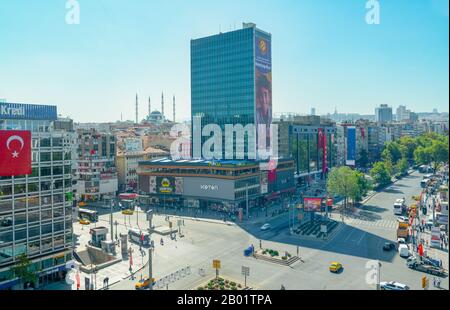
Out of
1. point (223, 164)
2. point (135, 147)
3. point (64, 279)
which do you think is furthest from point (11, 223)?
point (135, 147)

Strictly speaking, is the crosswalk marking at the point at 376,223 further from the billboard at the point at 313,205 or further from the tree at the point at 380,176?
the tree at the point at 380,176

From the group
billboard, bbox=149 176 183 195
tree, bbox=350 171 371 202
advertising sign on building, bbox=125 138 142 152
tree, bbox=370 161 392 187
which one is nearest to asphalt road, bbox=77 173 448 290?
tree, bbox=350 171 371 202

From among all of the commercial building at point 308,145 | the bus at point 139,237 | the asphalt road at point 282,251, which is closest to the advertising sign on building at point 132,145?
the commercial building at point 308,145

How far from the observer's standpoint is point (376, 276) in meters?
28.5

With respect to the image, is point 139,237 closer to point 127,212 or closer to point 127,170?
point 127,212

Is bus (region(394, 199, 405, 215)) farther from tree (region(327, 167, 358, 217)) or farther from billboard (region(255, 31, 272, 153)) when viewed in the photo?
billboard (region(255, 31, 272, 153))

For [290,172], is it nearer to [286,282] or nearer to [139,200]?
[139,200]

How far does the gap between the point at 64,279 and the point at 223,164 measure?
30.4 m

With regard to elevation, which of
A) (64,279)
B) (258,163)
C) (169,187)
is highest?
(258,163)

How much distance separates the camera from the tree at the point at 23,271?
25.9m

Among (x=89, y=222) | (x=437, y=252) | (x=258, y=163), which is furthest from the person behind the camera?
(x=258, y=163)

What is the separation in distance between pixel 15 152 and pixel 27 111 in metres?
5.27

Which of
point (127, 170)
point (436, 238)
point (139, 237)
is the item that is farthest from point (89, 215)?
point (436, 238)

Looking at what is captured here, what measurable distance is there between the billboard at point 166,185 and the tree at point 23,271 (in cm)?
3460
